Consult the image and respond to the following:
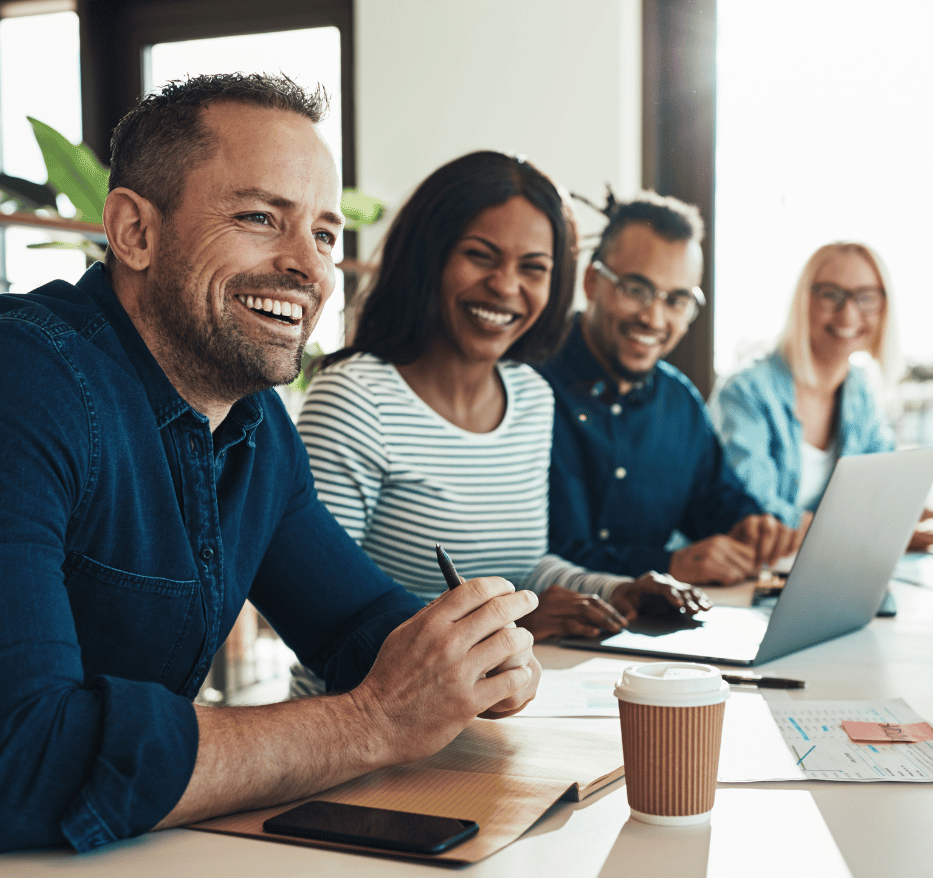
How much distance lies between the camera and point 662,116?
3.45 meters

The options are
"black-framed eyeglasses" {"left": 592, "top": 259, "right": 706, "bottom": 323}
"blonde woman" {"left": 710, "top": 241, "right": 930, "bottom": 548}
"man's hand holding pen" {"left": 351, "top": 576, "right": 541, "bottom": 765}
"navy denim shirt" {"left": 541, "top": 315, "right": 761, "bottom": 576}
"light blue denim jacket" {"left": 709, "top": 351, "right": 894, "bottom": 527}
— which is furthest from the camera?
"blonde woman" {"left": 710, "top": 241, "right": 930, "bottom": 548}

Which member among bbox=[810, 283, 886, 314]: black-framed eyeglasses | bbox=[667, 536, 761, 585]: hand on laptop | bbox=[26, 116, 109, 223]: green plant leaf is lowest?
bbox=[667, 536, 761, 585]: hand on laptop

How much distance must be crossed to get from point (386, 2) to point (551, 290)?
2.22 m

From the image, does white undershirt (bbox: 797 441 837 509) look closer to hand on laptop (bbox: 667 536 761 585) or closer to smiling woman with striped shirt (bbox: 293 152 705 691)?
hand on laptop (bbox: 667 536 761 585)

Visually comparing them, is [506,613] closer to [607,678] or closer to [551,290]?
[607,678]

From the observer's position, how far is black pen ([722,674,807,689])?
113cm

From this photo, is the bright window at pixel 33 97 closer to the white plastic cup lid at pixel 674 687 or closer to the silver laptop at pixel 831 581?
the silver laptop at pixel 831 581

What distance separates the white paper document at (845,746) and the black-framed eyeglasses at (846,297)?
1.99 meters

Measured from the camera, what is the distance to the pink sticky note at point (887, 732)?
936 mm

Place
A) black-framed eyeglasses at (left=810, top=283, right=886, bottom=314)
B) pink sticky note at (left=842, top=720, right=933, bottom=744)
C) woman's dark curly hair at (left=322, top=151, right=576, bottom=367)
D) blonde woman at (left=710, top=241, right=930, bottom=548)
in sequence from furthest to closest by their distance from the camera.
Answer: black-framed eyeglasses at (left=810, top=283, right=886, bottom=314), blonde woman at (left=710, top=241, right=930, bottom=548), woman's dark curly hair at (left=322, top=151, right=576, bottom=367), pink sticky note at (left=842, top=720, right=933, bottom=744)

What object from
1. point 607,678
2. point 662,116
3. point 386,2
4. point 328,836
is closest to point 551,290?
point 607,678

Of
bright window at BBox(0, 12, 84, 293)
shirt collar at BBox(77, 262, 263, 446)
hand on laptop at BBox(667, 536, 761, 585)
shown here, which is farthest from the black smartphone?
bright window at BBox(0, 12, 84, 293)

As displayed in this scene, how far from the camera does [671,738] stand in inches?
28.3

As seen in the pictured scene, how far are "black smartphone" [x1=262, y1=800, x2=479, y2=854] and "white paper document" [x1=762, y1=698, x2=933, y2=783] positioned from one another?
0.33 meters
